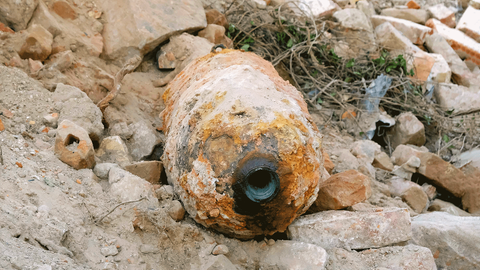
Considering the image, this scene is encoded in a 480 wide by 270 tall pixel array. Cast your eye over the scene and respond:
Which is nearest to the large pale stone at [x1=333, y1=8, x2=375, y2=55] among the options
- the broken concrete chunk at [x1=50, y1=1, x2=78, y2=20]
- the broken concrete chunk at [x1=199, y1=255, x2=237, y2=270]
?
the broken concrete chunk at [x1=50, y1=1, x2=78, y2=20]

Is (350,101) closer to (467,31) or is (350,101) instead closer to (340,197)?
(340,197)

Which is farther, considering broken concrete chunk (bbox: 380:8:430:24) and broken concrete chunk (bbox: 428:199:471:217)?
broken concrete chunk (bbox: 380:8:430:24)

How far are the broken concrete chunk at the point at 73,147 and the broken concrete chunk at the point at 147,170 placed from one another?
25cm

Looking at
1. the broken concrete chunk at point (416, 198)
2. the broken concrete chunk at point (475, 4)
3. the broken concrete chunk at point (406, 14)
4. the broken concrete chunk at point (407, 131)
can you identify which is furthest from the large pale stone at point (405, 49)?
the broken concrete chunk at point (475, 4)

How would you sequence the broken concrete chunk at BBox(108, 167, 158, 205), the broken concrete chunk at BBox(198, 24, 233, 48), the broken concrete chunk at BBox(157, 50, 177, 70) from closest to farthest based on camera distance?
the broken concrete chunk at BBox(108, 167, 158, 205), the broken concrete chunk at BBox(157, 50, 177, 70), the broken concrete chunk at BBox(198, 24, 233, 48)

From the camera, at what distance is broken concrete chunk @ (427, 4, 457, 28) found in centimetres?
709

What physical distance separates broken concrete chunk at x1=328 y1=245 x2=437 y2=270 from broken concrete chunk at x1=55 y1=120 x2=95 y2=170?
154cm

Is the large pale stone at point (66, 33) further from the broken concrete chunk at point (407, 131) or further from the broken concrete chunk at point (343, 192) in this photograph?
the broken concrete chunk at point (407, 131)

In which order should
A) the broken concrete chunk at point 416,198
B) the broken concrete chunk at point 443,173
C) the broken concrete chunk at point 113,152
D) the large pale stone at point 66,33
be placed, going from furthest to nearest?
1. the broken concrete chunk at point 443,173
2. the large pale stone at point 66,33
3. the broken concrete chunk at point 416,198
4. the broken concrete chunk at point 113,152

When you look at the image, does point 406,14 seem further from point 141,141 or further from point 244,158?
point 244,158

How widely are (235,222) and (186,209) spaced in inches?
12.7

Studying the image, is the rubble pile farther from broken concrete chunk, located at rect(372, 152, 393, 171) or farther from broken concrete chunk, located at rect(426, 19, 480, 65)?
broken concrete chunk, located at rect(426, 19, 480, 65)

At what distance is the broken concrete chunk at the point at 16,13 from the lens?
325cm

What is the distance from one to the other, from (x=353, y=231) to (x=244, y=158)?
856 millimetres
